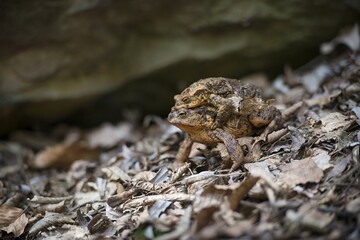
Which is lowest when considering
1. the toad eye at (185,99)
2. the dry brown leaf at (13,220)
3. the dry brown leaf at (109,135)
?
the dry brown leaf at (109,135)

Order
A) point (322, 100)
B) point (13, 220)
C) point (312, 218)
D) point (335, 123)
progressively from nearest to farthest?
point (312, 218) → point (13, 220) → point (335, 123) → point (322, 100)

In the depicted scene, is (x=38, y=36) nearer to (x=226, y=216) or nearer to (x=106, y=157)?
(x=106, y=157)

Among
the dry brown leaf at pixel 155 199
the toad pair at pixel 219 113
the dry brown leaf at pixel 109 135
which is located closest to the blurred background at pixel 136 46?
the dry brown leaf at pixel 109 135

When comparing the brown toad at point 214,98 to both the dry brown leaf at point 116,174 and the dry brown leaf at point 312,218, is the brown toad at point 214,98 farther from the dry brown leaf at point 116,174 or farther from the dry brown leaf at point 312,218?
the dry brown leaf at point 312,218

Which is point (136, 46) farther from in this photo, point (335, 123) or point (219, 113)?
point (335, 123)

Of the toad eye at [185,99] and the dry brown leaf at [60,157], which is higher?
the toad eye at [185,99]

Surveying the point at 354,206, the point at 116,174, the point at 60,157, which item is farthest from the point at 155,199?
the point at 60,157

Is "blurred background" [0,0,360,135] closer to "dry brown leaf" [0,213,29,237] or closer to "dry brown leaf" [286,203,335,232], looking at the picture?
"dry brown leaf" [0,213,29,237]
